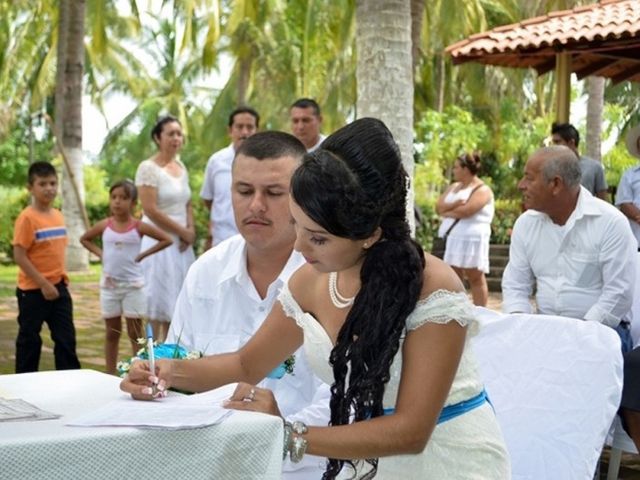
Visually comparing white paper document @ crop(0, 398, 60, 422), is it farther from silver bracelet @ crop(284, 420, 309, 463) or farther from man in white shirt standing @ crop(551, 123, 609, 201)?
man in white shirt standing @ crop(551, 123, 609, 201)

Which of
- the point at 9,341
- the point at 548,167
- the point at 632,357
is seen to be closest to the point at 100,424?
the point at 632,357

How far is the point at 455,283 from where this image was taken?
8.93 feet

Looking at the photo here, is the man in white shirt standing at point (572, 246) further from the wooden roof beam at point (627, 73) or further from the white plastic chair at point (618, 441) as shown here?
the wooden roof beam at point (627, 73)

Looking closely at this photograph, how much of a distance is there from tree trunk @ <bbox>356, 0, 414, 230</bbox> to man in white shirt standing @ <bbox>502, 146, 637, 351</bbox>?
2780 mm

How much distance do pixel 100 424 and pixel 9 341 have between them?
9370mm

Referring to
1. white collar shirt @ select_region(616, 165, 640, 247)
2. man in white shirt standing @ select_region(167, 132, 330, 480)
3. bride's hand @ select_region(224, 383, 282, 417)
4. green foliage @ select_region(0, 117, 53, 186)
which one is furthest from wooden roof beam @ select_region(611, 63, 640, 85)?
green foliage @ select_region(0, 117, 53, 186)

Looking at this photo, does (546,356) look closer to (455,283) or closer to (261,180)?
(261,180)

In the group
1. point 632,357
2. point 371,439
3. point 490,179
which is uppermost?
point 371,439

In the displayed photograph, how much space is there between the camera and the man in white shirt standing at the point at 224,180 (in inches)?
324

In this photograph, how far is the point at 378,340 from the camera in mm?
2619

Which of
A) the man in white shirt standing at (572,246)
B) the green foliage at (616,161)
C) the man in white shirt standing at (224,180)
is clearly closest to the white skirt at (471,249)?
the man in white shirt standing at (224,180)

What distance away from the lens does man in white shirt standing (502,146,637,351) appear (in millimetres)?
5605

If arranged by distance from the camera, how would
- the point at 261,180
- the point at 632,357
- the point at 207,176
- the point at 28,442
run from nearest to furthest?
the point at 28,442 < the point at 261,180 < the point at 632,357 < the point at 207,176

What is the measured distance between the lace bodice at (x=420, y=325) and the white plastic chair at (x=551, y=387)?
52.1 inches
